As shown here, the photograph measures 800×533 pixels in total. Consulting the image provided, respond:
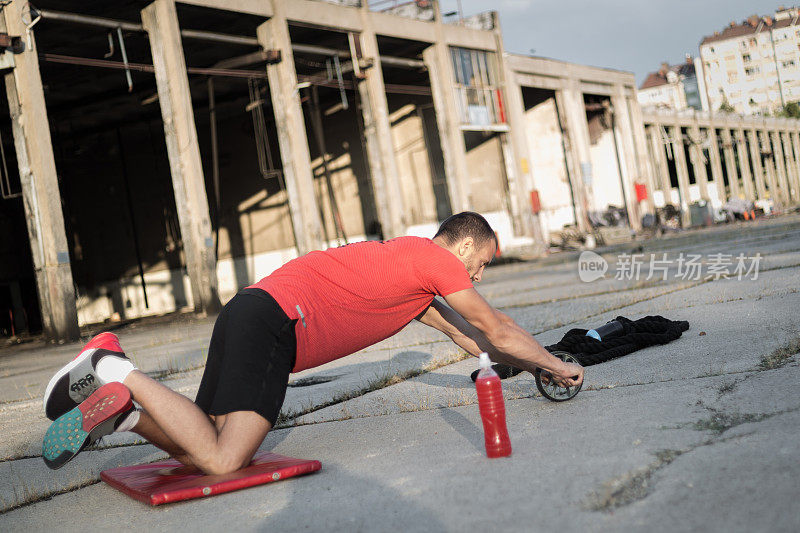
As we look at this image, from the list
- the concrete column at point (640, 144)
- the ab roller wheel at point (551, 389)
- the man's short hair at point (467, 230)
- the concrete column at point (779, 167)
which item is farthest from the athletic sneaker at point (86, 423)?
the concrete column at point (779, 167)

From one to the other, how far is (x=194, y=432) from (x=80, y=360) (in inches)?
23.0

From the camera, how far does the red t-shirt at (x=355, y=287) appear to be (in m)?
3.22

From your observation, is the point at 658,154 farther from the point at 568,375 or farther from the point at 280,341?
the point at 280,341

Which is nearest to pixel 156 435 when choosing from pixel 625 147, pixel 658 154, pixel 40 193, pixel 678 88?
pixel 40 193

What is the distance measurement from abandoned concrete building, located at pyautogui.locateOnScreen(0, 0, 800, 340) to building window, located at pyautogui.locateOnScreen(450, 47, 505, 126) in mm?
72

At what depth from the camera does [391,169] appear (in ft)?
69.9

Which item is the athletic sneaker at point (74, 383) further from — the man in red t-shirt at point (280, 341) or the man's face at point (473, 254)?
the man's face at point (473, 254)

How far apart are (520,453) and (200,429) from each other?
1212 millimetres

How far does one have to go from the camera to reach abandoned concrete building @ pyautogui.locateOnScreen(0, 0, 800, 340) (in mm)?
16938

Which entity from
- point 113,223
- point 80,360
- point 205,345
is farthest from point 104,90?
point 80,360

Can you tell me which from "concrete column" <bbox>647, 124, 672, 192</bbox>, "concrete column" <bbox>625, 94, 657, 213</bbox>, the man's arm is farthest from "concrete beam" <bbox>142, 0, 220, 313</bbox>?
"concrete column" <bbox>647, 124, 672, 192</bbox>

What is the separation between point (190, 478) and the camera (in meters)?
3.03

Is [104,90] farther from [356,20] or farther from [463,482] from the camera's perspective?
[463,482]

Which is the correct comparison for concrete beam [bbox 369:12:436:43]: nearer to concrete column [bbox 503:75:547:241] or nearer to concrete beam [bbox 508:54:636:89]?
concrete column [bbox 503:75:547:241]
